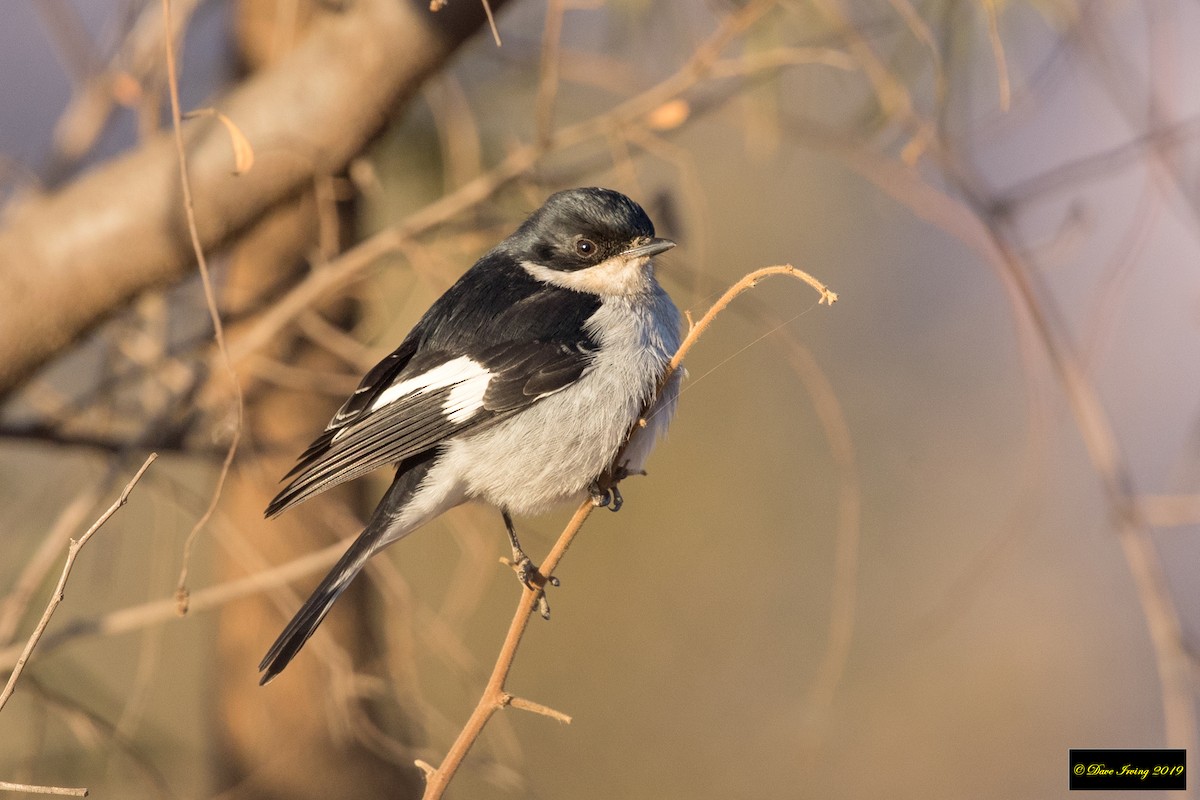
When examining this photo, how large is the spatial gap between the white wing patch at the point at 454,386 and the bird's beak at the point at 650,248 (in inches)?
18.4

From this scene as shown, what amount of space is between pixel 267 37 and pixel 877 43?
5.99ft

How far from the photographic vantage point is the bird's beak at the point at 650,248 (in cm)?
264

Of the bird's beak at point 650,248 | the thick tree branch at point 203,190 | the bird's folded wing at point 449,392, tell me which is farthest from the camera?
the thick tree branch at point 203,190

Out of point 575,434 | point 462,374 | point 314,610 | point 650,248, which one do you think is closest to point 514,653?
point 314,610

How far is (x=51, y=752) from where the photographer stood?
3.35 meters

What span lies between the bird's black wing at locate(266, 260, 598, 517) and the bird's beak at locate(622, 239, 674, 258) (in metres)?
0.17

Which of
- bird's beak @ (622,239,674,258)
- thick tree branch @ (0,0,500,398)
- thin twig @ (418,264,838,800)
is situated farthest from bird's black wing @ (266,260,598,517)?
thin twig @ (418,264,838,800)

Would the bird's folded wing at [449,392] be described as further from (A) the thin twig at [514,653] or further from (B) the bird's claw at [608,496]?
(A) the thin twig at [514,653]

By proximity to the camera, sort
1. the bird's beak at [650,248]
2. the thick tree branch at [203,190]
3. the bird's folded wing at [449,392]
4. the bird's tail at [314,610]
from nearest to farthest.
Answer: the bird's tail at [314,610], the bird's folded wing at [449,392], the bird's beak at [650,248], the thick tree branch at [203,190]

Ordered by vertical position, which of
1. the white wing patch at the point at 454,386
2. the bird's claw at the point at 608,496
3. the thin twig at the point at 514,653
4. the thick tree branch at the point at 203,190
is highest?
the thick tree branch at the point at 203,190

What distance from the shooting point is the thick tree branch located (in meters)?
2.76

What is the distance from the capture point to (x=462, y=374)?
101 inches

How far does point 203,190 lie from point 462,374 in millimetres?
819

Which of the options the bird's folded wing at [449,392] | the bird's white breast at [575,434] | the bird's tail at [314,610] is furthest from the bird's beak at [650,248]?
the bird's tail at [314,610]
